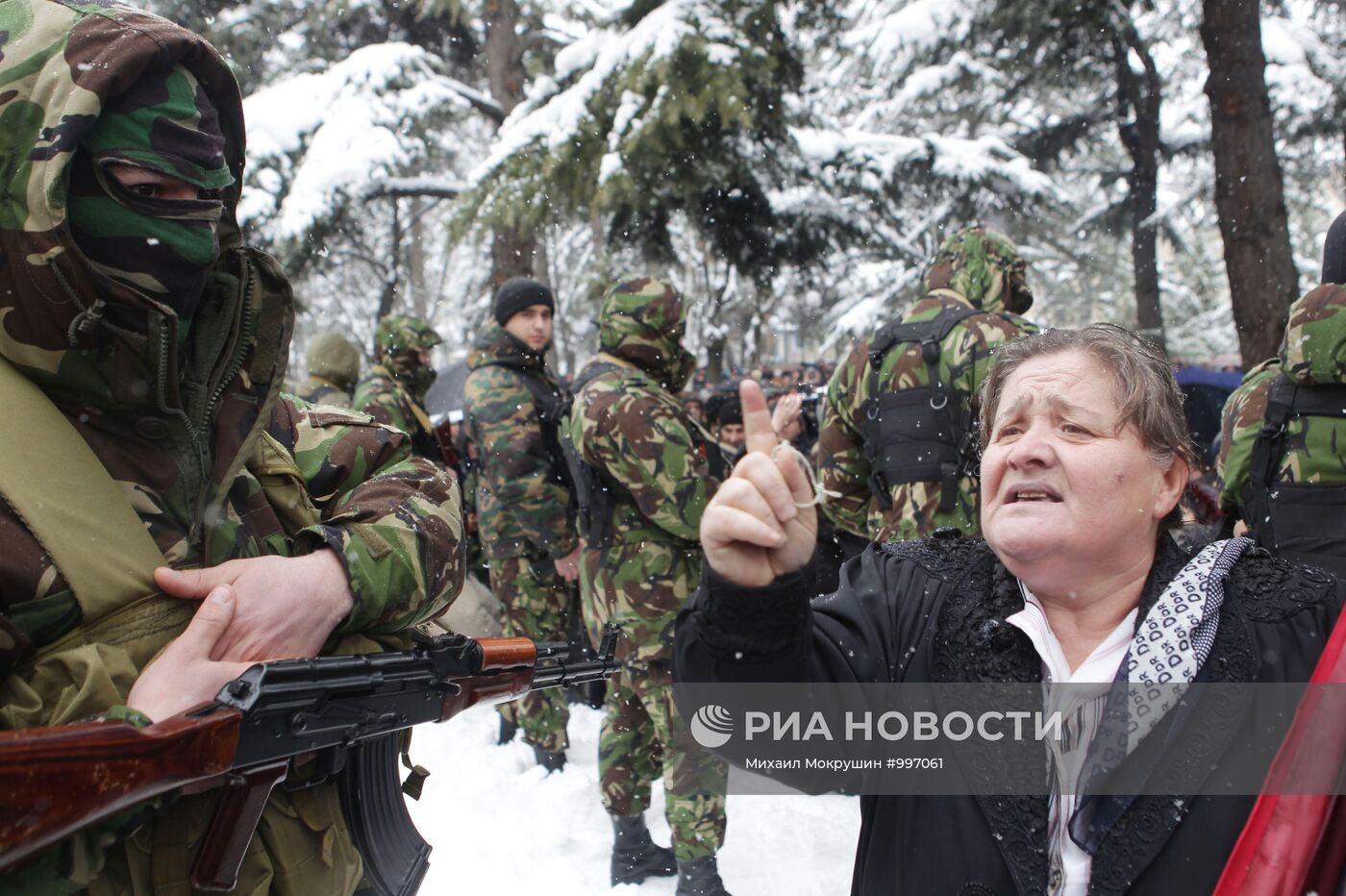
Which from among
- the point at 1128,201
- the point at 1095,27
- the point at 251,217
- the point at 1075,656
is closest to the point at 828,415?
the point at 1075,656

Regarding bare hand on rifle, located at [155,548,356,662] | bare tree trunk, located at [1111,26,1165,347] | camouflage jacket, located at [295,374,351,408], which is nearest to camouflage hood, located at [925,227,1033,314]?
bare hand on rifle, located at [155,548,356,662]

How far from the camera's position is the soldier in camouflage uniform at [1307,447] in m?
2.93

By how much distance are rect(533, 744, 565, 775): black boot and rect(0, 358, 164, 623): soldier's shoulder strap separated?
380 cm

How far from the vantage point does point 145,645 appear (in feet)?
4.08

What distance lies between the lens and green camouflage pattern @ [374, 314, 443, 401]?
571 centimetres

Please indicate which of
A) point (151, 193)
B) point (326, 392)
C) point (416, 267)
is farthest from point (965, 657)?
point (416, 267)

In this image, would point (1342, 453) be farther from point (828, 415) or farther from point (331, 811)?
point (331, 811)

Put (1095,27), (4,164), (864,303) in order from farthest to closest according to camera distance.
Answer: (864,303), (1095,27), (4,164)

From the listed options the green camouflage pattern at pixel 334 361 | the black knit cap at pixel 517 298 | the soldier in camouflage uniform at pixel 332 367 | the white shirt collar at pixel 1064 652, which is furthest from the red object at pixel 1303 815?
the green camouflage pattern at pixel 334 361

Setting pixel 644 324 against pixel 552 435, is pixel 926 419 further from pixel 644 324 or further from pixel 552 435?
pixel 552 435

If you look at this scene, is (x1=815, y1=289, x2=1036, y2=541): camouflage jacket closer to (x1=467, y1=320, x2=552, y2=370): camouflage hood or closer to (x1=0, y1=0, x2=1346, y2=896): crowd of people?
(x1=0, y1=0, x2=1346, y2=896): crowd of people

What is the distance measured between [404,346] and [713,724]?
4.74 meters

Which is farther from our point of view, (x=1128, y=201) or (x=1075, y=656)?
(x=1128, y=201)

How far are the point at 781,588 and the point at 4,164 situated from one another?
1.20 m
